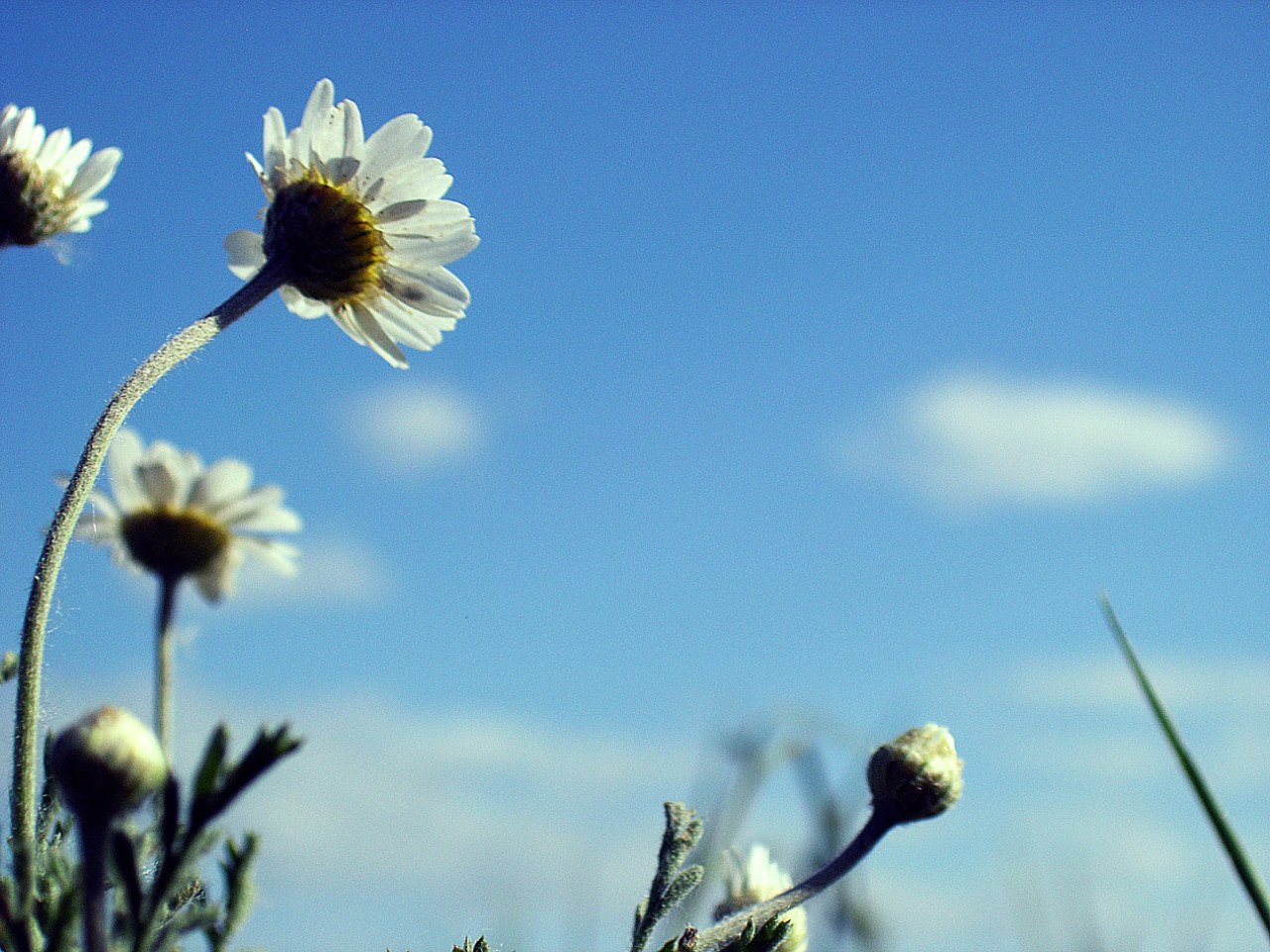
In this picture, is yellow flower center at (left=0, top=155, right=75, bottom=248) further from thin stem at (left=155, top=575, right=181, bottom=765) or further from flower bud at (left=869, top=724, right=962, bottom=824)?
flower bud at (left=869, top=724, right=962, bottom=824)

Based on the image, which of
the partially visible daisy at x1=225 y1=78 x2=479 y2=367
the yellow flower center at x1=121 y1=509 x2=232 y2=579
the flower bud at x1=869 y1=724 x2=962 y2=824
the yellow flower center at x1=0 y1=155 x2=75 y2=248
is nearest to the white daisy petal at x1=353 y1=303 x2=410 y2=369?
the partially visible daisy at x1=225 y1=78 x2=479 y2=367

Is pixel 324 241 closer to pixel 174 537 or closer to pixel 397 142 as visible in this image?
pixel 397 142

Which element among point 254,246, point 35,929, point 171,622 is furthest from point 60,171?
point 35,929

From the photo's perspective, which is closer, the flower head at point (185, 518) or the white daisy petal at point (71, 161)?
the flower head at point (185, 518)

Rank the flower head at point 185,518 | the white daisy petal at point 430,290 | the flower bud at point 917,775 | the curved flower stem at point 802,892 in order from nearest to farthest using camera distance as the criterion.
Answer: the curved flower stem at point 802,892
the flower bud at point 917,775
the flower head at point 185,518
the white daisy petal at point 430,290

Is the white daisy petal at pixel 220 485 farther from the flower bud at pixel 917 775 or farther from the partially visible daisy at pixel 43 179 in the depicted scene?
the flower bud at pixel 917 775

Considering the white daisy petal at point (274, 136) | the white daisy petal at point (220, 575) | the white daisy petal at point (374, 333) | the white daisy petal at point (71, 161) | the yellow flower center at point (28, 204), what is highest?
the white daisy petal at point (71, 161)

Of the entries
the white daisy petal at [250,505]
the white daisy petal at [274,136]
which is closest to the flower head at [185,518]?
the white daisy petal at [250,505]
